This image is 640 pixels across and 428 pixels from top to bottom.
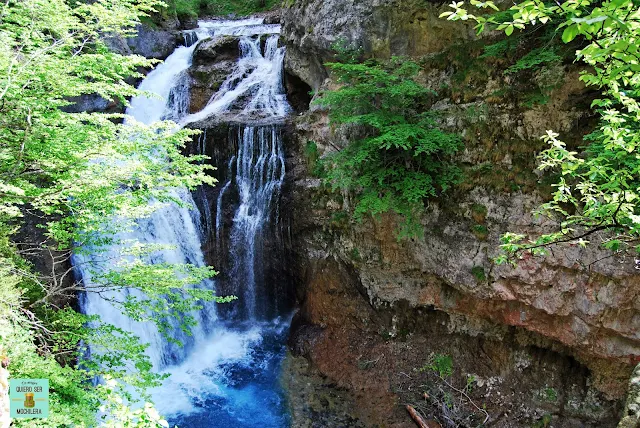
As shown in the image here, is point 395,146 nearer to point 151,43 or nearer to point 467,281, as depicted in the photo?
point 467,281

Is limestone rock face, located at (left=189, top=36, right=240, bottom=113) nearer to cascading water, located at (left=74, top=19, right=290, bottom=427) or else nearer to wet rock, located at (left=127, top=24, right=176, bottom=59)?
cascading water, located at (left=74, top=19, right=290, bottom=427)

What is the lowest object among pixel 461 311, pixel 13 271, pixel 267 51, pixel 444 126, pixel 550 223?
pixel 461 311

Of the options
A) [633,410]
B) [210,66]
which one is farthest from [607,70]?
[210,66]

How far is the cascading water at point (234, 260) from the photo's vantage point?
9.65 m

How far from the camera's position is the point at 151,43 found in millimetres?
17391

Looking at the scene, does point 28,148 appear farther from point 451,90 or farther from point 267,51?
point 267,51

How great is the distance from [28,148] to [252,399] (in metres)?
7.17

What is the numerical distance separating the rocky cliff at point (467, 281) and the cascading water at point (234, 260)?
133 centimetres

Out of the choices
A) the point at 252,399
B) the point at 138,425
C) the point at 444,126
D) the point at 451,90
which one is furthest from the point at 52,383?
the point at 451,90

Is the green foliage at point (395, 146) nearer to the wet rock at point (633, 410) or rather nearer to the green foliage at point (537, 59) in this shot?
the green foliage at point (537, 59)

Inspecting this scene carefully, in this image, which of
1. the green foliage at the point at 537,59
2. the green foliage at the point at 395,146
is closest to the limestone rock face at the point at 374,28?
the green foliage at the point at 395,146

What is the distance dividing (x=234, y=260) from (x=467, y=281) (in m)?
6.96

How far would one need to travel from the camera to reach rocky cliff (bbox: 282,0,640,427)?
7.68 metres

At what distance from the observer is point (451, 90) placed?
9.02 m
